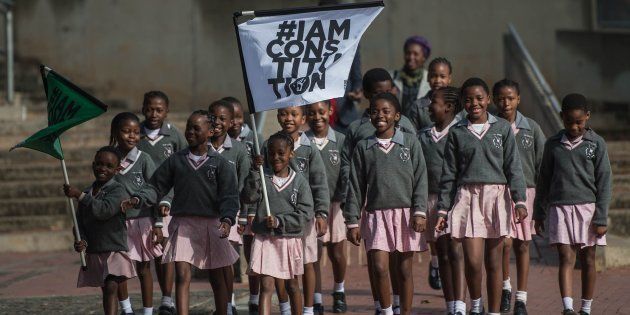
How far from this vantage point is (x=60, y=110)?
10289 millimetres

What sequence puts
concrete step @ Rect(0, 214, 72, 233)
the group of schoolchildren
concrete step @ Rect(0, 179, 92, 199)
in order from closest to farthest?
1. the group of schoolchildren
2. concrete step @ Rect(0, 214, 72, 233)
3. concrete step @ Rect(0, 179, 92, 199)

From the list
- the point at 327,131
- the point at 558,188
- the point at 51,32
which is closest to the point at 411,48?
the point at 327,131

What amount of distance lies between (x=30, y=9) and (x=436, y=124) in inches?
423

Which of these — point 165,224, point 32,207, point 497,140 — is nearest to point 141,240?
point 165,224

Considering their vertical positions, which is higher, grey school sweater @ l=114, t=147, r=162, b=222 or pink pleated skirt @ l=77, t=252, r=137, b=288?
grey school sweater @ l=114, t=147, r=162, b=222

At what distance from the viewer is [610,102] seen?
779 inches

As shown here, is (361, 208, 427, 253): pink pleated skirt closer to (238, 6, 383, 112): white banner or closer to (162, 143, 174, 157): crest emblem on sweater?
(238, 6, 383, 112): white banner

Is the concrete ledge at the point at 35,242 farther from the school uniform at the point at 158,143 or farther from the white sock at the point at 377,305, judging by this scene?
the white sock at the point at 377,305

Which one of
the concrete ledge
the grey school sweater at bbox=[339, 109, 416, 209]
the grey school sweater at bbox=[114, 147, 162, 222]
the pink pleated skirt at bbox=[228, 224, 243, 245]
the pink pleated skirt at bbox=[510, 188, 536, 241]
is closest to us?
the pink pleated skirt at bbox=[510, 188, 536, 241]

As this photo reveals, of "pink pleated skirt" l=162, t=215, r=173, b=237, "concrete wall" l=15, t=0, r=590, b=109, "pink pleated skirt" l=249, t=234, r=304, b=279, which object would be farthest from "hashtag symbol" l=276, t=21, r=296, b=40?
"concrete wall" l=15, t=0, r=590, b=109

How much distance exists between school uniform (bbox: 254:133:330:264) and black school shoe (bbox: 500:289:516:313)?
156 cm

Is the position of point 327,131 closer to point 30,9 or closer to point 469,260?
point 469,260

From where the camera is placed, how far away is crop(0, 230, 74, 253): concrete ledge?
15.8 m

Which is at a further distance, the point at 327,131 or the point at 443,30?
the point at 443,30
